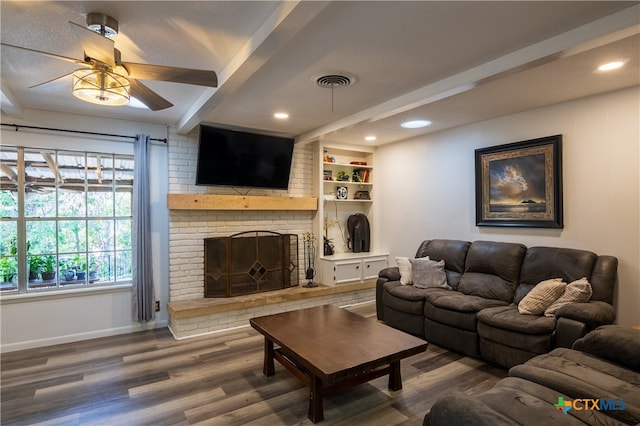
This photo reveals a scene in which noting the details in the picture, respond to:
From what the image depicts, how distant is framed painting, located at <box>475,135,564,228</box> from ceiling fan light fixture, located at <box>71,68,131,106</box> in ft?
11.8

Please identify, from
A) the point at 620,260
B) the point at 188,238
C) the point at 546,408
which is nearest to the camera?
the point at 546,408

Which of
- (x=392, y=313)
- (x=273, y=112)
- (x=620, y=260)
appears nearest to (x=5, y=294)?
(x=273, y=112)

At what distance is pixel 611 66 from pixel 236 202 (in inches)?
150

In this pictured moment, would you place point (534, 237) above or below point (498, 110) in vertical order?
below

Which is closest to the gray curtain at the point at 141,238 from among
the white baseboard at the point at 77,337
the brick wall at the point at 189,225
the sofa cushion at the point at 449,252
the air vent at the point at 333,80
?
the white baseboard at the point at 77,337

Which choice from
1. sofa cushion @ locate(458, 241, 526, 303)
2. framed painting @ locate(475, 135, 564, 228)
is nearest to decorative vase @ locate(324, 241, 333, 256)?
sofa cushion @ locate(458, 241, 526, 303)

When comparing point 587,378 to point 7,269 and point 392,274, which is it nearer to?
point 392,274

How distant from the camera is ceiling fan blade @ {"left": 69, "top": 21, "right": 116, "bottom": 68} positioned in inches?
64.2

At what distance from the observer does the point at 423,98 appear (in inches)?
116

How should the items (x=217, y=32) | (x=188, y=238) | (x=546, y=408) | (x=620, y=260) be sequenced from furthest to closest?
(x=188, y=238)
(x=620, y=260)
(x=217, y=32)
(x=546, y=408)

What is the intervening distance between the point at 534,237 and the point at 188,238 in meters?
3.91

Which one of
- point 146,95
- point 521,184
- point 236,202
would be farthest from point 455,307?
point 146,95

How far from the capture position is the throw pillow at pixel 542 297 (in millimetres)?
2795

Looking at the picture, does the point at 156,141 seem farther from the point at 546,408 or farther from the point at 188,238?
the point at 546,408
